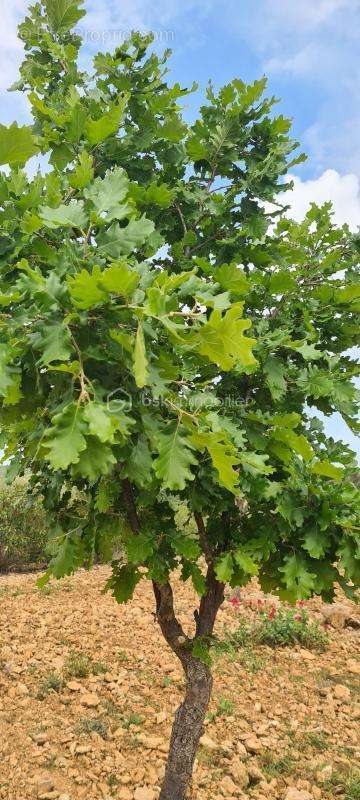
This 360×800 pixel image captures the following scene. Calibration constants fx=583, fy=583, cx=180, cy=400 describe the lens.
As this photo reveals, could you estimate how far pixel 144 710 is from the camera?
552cm

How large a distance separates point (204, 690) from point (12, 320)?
10.1 feet

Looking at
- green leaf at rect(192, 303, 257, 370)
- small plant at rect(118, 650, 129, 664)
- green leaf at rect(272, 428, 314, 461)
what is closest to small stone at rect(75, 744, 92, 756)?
small plant at rect(118, 650, 129, 664)

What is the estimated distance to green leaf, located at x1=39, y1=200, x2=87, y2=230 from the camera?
1873 mm

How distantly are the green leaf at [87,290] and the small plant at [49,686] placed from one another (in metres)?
5.14

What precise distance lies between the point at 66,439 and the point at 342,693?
572 cm

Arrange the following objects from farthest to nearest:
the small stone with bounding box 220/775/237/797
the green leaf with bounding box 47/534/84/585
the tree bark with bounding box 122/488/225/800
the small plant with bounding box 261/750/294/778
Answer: the small plant with bounding box 261/750/294/778 < the small stone with bounding box 220/775/237/797 < the tree bark with bounding box 122/488/225/800 < the green leaf with bounding box 47/534/84/585

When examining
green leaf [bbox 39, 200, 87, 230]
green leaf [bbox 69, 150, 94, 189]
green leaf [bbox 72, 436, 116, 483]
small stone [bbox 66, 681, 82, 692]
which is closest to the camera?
green leaf [bbox 72, 436, 116, 483]

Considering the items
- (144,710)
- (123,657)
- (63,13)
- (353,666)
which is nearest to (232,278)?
(63,13)

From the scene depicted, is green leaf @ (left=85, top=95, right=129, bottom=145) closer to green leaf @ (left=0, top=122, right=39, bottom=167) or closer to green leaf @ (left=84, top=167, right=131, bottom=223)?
green leaf @ (left=84, top=167, right=131, bottom=223)

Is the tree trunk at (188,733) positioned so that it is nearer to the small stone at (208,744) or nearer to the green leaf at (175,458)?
the small stone at (208,744)

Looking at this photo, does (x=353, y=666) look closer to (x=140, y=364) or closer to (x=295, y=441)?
(x=295, y=441)

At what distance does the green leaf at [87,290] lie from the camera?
1.52m

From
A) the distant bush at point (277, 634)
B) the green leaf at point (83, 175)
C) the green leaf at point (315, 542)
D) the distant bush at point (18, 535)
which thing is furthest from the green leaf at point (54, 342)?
the distant bush at point (18, 535)

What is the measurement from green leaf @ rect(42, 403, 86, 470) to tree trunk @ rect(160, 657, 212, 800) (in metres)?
2.85
